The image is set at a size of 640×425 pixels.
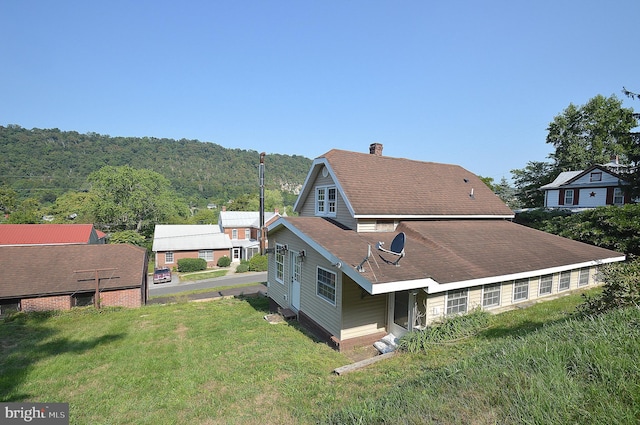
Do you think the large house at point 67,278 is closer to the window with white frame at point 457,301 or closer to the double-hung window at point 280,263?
the double-hung window at point 280,263

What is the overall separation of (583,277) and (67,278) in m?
26.2

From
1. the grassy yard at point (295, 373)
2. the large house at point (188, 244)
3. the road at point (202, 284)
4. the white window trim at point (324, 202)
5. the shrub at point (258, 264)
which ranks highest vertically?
the white window trim at point (324, 202)

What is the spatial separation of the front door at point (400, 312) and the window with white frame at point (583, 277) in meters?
10.1

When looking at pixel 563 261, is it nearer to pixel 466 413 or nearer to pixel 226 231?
pixel 466 413

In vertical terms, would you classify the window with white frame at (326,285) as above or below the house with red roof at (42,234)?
above

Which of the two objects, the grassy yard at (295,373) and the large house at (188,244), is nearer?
A: the grassy yard at (295,373)

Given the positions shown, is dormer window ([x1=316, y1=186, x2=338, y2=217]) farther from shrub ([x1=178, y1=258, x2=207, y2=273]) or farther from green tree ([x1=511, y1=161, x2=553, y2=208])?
green tree ([x1=511, y1=161, x2=553, y2=208])

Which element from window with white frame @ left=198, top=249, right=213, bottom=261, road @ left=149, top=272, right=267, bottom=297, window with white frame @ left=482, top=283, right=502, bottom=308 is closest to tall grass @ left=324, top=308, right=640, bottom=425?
window with white frame @ left=482, top=283, right=502, bottom=308

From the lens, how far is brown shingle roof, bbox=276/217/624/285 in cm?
902

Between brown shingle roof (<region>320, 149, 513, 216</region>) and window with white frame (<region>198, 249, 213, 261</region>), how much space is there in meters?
29.3

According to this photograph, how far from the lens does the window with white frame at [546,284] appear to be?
1227 centimetres

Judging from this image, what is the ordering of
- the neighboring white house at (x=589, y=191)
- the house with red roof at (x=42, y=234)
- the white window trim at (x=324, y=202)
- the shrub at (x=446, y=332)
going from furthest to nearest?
the house with red roof at (x=42, y=234) → the neighboring white house at (x=589, y=191) → the white window trim at (x=324, y=202) → the shrub at (x=446, y=332)

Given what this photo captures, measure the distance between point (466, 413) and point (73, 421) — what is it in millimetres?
7081

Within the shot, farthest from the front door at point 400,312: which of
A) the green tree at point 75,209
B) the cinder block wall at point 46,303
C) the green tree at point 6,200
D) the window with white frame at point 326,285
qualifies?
the green tree at point 6,200
